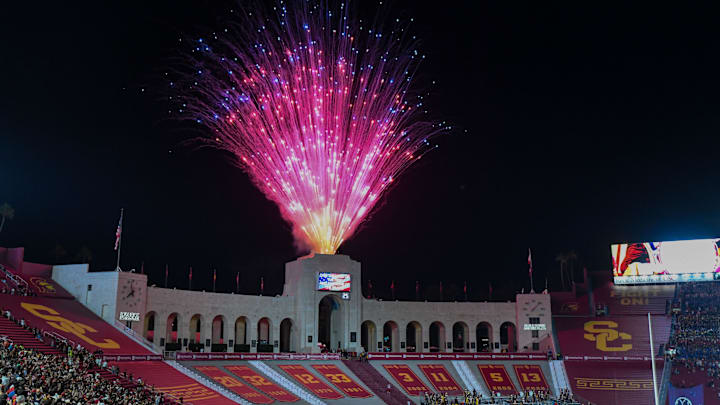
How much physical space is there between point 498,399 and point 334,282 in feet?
61.8

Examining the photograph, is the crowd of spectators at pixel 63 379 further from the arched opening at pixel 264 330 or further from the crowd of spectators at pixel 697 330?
the crowd of spectators at pixel 697 330

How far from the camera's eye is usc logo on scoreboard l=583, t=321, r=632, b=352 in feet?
206

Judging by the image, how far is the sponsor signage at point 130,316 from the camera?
50.1 metres

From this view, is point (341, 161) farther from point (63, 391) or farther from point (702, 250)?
point (702, 250)

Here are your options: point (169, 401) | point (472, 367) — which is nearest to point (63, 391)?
point (169, 401)

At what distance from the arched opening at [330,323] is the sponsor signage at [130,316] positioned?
19.1 m

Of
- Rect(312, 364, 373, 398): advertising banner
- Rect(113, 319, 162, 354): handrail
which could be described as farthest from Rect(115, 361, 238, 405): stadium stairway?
Rect(312, 364, 373, 398): advertising banner

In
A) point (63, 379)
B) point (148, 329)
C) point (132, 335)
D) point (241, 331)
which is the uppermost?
point (148, 329)

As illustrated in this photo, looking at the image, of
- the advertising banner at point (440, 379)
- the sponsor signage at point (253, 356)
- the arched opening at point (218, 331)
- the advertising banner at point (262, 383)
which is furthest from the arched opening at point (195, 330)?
the advertising banner at point (440, 379)

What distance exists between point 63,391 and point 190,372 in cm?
1644

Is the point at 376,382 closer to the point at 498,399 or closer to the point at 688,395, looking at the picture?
the point at 498,399

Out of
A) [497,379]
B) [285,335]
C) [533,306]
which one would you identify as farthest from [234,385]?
[533,306]

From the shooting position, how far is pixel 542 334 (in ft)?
219

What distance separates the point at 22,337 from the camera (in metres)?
39.3
